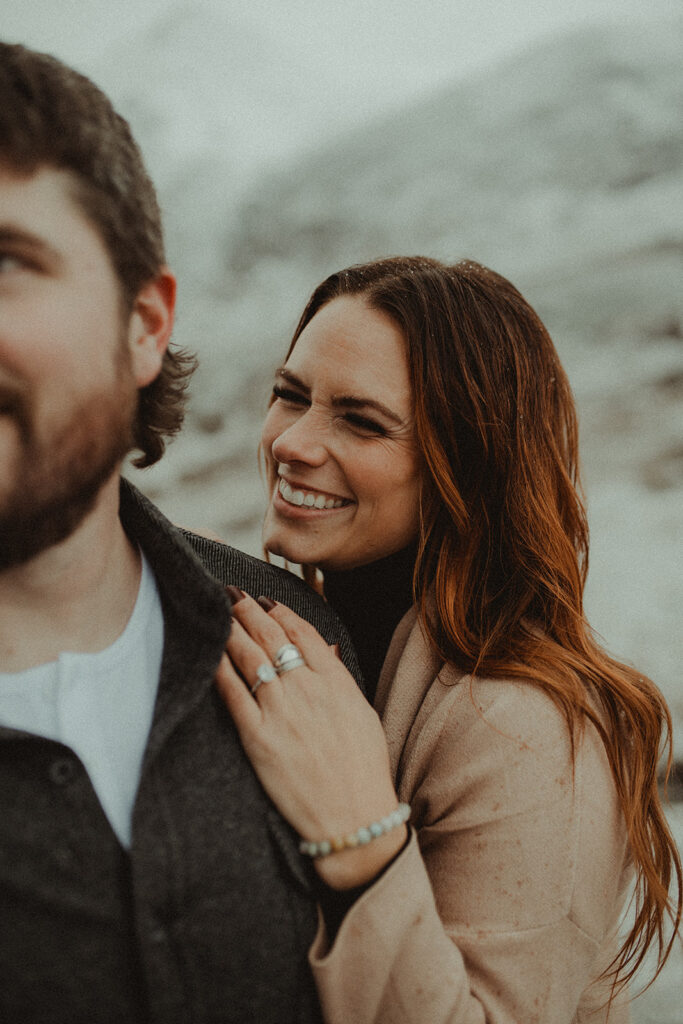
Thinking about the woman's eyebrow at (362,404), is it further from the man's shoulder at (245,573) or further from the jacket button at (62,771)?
the jacket button at (62,771)

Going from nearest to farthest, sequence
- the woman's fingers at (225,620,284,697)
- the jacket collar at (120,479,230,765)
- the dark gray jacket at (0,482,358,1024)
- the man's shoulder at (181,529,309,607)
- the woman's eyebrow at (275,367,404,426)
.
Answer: the dark gray jacket at (0,482,358,1024), the jacket collar at (120,479,230,765), the woman's fingers at (225,620,284,697), the man's shoulder at (181,529,309,607), the woman's eyebrow at (275,367,404,426)

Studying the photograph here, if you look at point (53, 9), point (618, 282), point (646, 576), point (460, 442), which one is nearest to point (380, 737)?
point (460, 442)

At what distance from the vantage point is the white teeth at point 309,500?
122cm

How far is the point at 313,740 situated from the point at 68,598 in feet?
1.05

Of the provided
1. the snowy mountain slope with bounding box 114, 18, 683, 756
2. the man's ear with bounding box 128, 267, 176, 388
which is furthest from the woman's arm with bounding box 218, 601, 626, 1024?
the snowy mountain slope with bounding box 114, 18, 683, 756

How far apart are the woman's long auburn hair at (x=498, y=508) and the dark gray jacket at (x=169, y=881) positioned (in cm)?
44

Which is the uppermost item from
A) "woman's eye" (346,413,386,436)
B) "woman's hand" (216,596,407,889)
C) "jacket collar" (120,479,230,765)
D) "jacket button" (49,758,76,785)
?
"woman's eye" (346,413,386,436)

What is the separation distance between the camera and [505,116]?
6.23 feet

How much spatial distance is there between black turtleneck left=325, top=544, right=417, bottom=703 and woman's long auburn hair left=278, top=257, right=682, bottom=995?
0.06 m

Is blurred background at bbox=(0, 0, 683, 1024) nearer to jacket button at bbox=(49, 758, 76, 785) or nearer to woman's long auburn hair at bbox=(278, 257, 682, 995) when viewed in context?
woman's long auburn hair at bbox=(278, 257, 682, 995)

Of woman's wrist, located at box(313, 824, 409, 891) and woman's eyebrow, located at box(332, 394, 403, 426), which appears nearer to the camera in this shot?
woman's wrist, located at box(313, 824, 409, 891)

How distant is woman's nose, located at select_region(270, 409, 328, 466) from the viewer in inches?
46.1

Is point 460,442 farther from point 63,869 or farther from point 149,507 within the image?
point 63,869

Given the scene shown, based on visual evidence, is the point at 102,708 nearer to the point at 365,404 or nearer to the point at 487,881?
the point at 487,881
